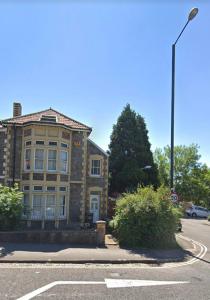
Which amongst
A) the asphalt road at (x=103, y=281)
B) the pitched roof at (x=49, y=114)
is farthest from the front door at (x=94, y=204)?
the asphalt road at (x=103, y=281)

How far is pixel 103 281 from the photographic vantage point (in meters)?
11.3

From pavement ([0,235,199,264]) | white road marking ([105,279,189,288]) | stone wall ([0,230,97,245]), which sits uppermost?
stone wall ([0,230,97,245])

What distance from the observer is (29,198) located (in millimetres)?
26750

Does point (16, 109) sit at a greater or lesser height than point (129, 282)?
greater

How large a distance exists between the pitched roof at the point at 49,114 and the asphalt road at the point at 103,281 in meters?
15.1

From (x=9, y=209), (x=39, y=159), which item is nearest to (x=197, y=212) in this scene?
(x=39, y=159)

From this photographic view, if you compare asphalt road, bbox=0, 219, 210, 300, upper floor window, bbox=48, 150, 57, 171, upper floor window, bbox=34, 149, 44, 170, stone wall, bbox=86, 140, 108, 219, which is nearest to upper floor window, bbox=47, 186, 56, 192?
upper floor window, bbox=48, 150, 57, 171

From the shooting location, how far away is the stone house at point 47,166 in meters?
26.9

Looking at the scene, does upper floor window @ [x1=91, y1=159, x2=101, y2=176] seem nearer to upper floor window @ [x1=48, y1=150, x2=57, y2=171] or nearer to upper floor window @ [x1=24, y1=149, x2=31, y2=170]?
upper floor window @ [x1=48, y1=150, x2=57, y2=171]

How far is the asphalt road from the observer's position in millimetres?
9617

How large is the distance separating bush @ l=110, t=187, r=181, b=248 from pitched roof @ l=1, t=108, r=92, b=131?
31.6 feet

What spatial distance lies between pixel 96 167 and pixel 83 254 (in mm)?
14807

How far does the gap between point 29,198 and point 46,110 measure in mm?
7198

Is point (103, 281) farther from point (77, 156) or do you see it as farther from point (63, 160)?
point (77, 156)
